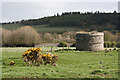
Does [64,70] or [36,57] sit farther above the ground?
[36,57]

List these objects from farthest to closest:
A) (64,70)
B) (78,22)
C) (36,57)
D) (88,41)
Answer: (78,22) → (88,41) → (36,57) → (64,70)

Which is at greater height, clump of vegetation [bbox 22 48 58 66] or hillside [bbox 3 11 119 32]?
hillside [bbox 3 11 119 32]

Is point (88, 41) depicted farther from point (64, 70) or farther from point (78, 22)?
point (78, 22)

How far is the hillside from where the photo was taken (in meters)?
148

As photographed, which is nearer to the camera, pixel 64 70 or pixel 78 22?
pixel 64 70

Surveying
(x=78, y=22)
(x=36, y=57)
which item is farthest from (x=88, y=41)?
(x=78, y=22)

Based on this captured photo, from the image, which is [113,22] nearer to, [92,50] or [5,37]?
[5,37]

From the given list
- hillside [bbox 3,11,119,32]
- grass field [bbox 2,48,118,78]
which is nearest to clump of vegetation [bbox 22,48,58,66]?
grass field [bbox 2,48,118,78]

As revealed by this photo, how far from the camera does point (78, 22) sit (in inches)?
6117

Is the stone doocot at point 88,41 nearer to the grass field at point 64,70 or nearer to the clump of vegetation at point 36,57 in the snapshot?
the grass field at point 64,70

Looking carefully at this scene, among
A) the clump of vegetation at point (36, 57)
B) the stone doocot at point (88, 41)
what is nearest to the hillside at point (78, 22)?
the stone doocot at point (88, 41)

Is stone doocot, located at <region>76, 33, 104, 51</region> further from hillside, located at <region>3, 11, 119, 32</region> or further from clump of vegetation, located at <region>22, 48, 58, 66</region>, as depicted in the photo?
hillside, located at <region>3, 11, 119, 32</region>

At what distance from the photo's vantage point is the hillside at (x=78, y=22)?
148 metres

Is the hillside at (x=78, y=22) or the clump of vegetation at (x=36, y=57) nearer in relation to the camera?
the clump of vegetation at (x=36, y=57)
